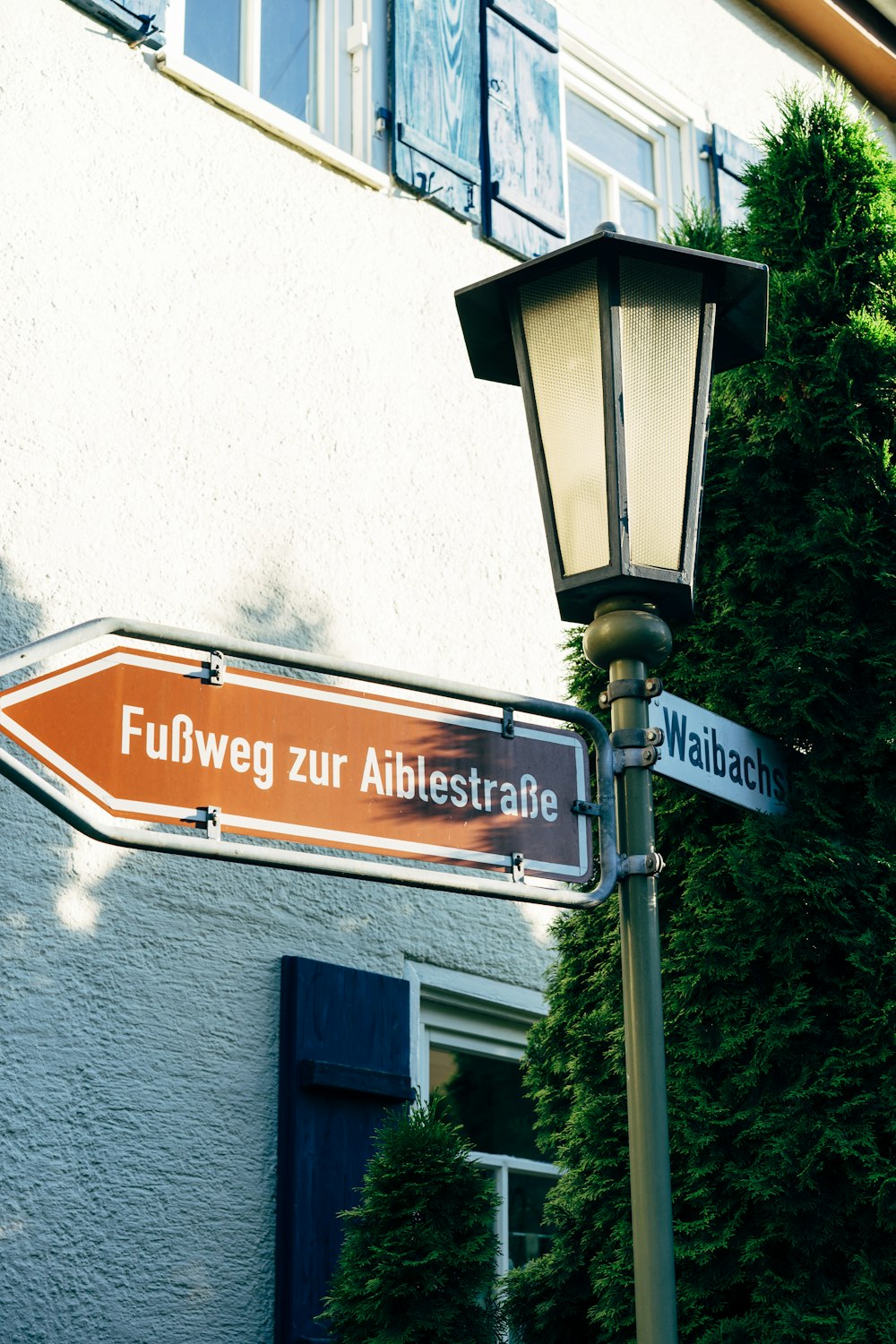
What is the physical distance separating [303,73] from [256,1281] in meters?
4.52

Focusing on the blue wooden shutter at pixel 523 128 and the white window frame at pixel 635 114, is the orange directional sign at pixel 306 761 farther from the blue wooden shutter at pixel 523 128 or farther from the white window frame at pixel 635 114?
the white window frame at pixel 635 114

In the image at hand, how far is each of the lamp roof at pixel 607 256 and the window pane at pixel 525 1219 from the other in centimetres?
344

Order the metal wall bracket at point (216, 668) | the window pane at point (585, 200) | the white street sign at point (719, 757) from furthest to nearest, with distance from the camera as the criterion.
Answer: the window pane at point (585, 200) < the white street sign at point (719, 757) < the metal wall bracket at point (216, 668)

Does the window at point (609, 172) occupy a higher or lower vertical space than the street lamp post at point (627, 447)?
higher

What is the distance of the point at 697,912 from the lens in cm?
374

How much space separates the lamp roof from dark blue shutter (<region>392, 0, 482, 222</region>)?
3.51m

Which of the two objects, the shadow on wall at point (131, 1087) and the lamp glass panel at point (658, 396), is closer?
the lamp glass panel at point (658, 396)

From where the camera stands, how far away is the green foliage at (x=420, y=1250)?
Answer: 11.9 feet

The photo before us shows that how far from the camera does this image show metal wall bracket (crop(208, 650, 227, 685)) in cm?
250

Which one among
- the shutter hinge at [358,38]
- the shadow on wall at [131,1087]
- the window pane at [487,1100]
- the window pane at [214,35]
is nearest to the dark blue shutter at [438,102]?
the shutter hinge at [358,38]

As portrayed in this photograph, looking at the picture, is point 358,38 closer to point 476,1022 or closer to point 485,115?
point 485,115

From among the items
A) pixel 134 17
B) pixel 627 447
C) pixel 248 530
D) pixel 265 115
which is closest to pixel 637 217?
pixel 265 115

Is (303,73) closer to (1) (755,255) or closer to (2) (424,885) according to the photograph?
(1) (755,255)

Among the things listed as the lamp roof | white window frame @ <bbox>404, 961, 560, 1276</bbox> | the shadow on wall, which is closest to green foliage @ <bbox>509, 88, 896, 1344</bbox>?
the lamp roof
